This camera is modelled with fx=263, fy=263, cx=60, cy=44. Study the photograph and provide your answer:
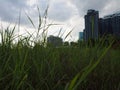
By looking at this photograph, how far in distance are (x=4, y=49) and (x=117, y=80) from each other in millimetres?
921

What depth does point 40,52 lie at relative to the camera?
2.01 metres

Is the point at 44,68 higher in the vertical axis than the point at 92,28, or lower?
lower

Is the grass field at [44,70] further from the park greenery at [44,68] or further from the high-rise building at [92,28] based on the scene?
the high-rise building at [92,28]

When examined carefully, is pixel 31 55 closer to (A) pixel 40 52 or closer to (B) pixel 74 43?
(A) pixel 40 52

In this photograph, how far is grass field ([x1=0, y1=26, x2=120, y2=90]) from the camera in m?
1.46

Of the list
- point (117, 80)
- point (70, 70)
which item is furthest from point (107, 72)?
point (70, 70)

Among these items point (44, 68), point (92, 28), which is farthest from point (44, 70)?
point (92, 28)

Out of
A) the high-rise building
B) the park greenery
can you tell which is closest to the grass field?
the park greenery

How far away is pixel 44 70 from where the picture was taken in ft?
5.78

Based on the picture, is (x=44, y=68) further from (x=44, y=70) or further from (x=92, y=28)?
(x=92, y=28)

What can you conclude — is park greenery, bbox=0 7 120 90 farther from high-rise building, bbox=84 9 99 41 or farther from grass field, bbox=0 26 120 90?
high-rise building, bbox=84 9 99 41

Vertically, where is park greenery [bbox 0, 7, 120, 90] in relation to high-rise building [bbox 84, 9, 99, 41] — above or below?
below

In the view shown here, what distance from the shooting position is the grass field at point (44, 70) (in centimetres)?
146

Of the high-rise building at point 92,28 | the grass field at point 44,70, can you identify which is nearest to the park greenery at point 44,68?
the grass field at point 44,70
